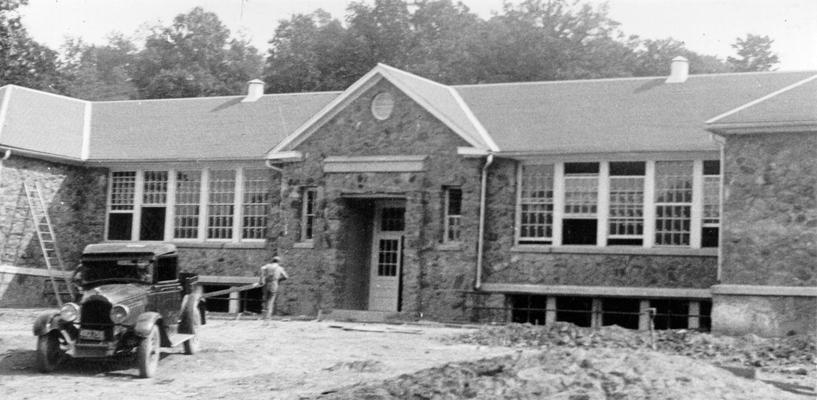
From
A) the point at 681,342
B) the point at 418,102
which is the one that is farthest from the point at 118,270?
the point at 418,102

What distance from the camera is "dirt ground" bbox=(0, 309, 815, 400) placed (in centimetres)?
1321

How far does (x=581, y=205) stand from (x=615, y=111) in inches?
116

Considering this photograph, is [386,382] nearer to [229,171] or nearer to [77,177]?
[229,171]

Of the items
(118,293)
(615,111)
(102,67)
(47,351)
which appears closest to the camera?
(47,351)

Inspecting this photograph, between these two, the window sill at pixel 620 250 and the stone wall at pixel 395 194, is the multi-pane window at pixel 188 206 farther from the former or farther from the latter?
the window sill at pixel 620 250

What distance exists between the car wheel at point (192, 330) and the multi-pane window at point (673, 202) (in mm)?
12218

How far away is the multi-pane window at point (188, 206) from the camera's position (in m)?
33.8

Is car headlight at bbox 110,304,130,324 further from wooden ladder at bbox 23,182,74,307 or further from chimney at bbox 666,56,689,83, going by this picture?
chimney at bbox 666,56,689,83

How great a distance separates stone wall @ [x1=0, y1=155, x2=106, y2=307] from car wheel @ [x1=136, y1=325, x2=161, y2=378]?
16353mm

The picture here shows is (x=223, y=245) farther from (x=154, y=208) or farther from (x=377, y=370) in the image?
(x=377, y=370)

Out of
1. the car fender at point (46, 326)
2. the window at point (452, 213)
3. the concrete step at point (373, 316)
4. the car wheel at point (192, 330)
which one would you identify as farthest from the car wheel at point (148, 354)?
the window at point (452, 213)

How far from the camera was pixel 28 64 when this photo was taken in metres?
51.5

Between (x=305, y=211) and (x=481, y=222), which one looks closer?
(x=481, y=222)

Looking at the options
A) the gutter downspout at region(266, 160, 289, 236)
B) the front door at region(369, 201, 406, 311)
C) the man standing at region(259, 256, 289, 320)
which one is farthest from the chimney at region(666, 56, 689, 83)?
the man standing at region(259, 256, 289, 320)
